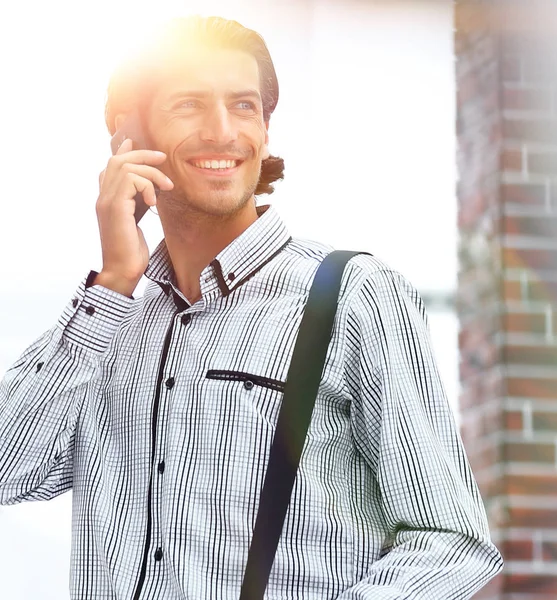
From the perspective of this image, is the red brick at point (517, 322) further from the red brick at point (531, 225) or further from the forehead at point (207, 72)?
the forehead at point (207, 72)

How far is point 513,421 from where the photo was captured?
305 centimetres

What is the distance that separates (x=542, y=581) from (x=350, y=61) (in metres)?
1.58

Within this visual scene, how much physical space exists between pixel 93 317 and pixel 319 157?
1.64 m

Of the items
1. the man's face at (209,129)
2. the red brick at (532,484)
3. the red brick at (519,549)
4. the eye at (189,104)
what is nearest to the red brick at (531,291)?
the red brick at (532,484)

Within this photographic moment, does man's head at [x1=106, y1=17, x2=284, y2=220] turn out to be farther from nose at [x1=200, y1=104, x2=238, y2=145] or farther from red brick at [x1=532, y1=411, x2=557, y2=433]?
red brick at [x1=532, y1=411, x2=557, y2=433]

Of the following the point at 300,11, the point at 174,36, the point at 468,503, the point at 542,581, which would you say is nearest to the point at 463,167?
the point at 300,11

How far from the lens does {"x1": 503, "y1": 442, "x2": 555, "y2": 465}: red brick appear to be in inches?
119

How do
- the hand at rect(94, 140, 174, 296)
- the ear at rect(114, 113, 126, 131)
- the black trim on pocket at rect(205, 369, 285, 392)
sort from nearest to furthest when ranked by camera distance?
the black trim on pocket at rect(205, 369, 285, 392) < the hand at rect(94, 140, 174, 296) < the ear at rect(114, 113, 126, 131)

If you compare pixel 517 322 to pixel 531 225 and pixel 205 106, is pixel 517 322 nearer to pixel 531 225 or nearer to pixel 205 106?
pixel 531 225

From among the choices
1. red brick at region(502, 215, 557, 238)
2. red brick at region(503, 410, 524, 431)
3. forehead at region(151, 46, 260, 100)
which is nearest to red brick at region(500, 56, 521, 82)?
red brick at region(502, 215, 557, 238)

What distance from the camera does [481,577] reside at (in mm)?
1645

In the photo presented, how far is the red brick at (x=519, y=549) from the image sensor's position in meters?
3.02

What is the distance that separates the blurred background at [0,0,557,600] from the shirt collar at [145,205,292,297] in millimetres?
1132

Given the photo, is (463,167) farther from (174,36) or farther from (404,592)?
(404,592)
